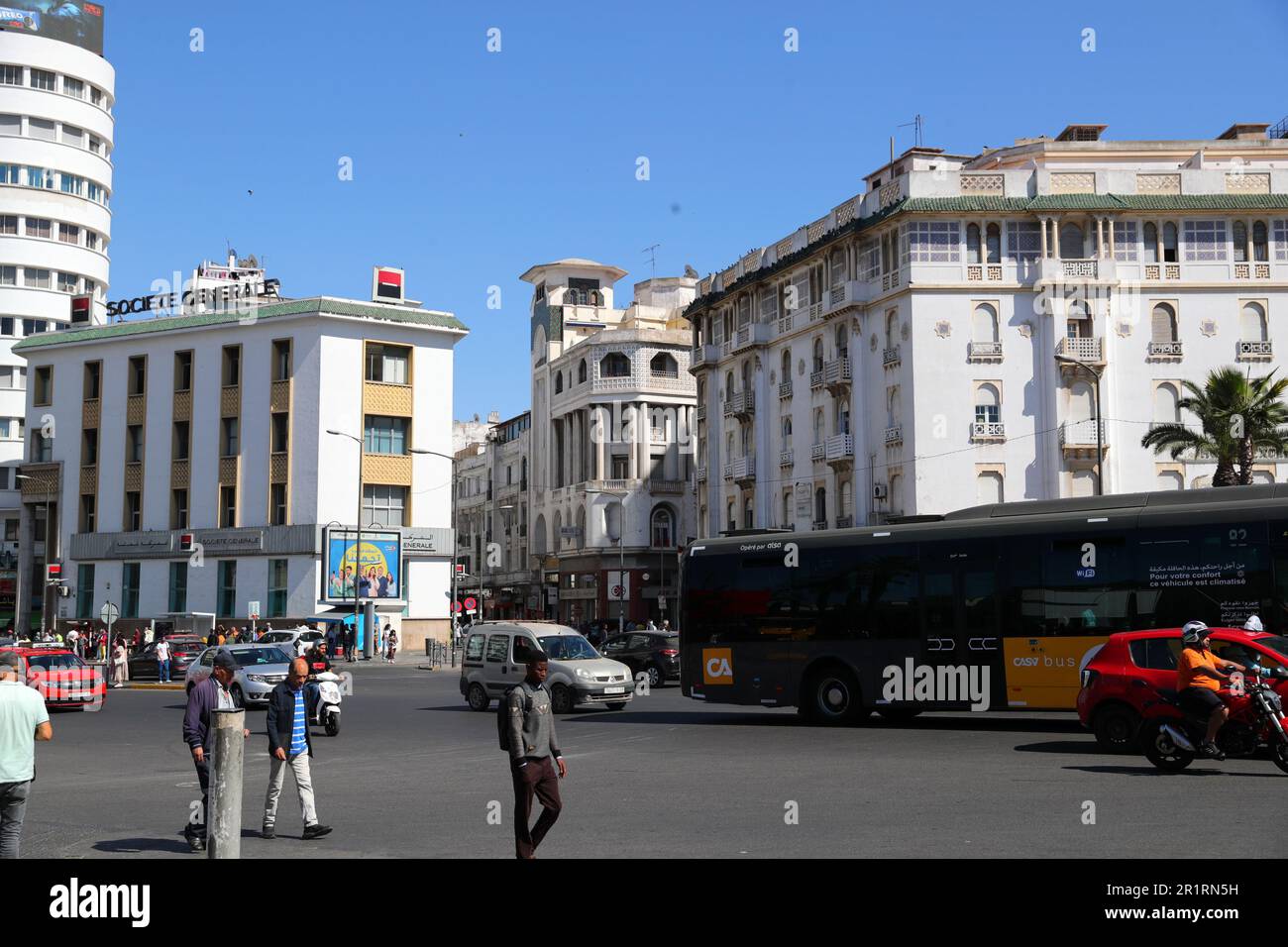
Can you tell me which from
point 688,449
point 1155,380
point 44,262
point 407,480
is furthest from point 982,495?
point 44,262

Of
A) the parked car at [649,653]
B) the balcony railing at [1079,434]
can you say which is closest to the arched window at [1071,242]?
the balcony railing at [1079,434]

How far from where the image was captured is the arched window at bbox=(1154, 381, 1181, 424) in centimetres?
5494

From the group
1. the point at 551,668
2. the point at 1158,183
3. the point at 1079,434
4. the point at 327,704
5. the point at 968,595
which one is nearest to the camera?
the point at 968,595

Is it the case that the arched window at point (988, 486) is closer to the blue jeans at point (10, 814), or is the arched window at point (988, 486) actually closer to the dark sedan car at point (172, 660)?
the dark sedan car at point (172, 660)

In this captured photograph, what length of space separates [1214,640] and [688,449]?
70405mm

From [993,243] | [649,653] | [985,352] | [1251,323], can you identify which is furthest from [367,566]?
[1251,323]

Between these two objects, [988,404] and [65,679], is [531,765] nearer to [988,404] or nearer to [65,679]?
[65,679]

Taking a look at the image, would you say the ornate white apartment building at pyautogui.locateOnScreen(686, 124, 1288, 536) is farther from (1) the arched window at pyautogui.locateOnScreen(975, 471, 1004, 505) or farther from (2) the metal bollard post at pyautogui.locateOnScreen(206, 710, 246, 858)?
(2) the metal bollard post at pyautogui.locateOnScreen(206, 710, 246, 858)

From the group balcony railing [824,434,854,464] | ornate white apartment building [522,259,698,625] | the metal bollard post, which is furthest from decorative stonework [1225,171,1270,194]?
the metal bollard post

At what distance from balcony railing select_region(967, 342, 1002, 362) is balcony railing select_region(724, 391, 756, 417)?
15.0 m

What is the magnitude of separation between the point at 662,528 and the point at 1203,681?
2791 inches

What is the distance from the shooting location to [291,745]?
12.0 meters
